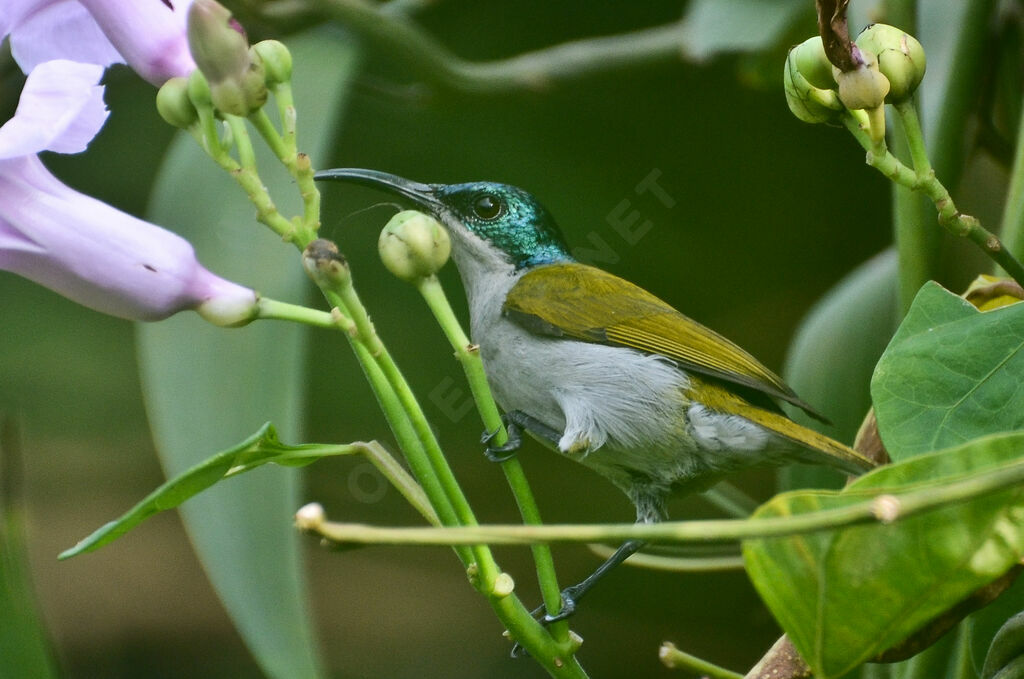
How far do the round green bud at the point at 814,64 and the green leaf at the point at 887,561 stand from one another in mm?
223

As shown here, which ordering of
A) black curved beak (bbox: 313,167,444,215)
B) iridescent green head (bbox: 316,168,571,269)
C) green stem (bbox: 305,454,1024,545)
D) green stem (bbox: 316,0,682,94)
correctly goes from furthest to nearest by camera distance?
1. green stem (bbox: 316,0,682,94)
2. iridescent green head (bbox: 316,168,571,269)
3. black curved beak (bbox: 313,167,444,215)
4. green stem (bbox: 305,454,1024,545)

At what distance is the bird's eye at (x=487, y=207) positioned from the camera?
0.93 m

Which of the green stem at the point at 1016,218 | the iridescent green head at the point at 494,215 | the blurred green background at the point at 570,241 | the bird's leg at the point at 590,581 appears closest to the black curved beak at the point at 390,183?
the iridescent green head at the point at 494,215

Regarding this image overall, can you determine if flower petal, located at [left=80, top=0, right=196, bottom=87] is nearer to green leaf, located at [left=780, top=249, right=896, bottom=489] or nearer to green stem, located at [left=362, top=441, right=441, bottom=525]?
green stem, located at [left=362, top=441, right=441, bottom=525]

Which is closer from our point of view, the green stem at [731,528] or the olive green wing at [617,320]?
the green stem at [731,528]

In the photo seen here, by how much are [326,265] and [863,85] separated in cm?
28

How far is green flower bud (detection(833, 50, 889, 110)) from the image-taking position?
560 mm

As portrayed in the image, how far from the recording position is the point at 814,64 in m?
0.59

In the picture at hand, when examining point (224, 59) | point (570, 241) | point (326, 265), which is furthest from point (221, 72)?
point (570, 241)

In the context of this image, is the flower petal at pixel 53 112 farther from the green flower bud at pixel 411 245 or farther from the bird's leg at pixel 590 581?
the bird's leg at pixel 590 581

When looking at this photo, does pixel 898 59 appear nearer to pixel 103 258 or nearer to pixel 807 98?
pixel 807 98

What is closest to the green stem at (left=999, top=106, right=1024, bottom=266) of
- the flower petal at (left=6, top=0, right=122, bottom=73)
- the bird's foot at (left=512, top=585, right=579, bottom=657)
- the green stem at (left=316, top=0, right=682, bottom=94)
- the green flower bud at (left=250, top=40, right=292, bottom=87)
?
the bird's foot at (left=512, top=585, right=579, bottom=657)

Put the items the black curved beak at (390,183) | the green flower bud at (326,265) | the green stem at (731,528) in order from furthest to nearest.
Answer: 1. the black curved beak at (390,183)
2. the green flower bud at (326,265)
3. the green stem at (731,528)

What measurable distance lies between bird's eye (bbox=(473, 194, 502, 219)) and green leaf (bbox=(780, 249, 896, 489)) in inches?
14.7
